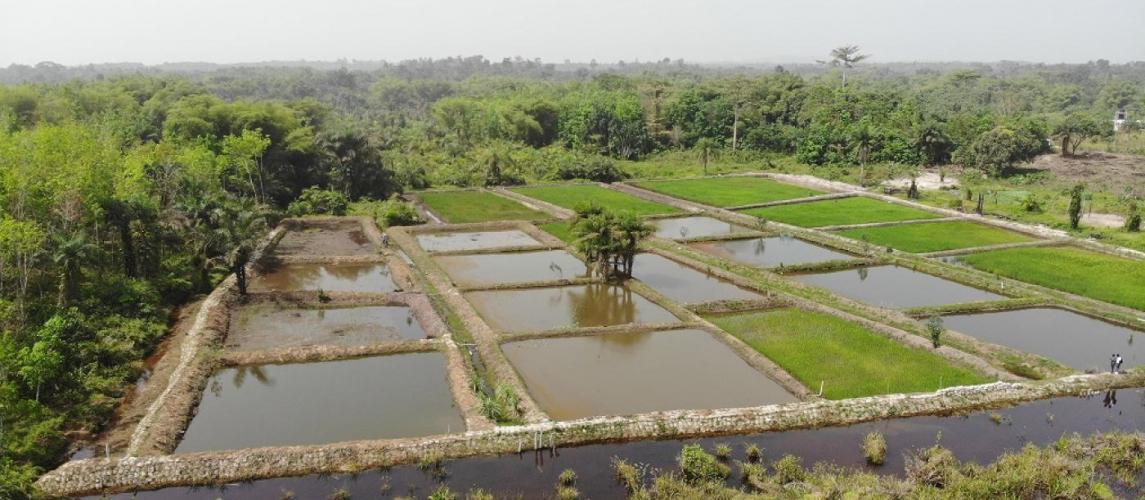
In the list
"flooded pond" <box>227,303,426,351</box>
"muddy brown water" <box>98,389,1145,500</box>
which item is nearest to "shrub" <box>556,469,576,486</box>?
"muddy brown water" <box>98,389,1145,500</box>

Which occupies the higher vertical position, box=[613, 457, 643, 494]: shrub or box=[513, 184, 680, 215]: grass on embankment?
box=[513, 184, 680, 215]: grass on embankment

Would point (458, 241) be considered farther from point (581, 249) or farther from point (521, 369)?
point (521, 369)

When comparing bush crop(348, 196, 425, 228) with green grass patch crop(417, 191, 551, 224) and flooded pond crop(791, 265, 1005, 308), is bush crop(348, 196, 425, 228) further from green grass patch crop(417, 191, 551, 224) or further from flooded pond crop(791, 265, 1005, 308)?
flooded pond crop(791, 265, 1005, 308)

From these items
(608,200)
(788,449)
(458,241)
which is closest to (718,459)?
(788,449)

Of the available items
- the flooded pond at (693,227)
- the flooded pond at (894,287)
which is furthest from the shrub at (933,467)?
the flooded pond at (693,227)

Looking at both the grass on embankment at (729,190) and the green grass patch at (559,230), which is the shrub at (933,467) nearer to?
the green grass patch at (559,230)

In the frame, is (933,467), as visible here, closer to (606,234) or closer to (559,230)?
(606,234)
